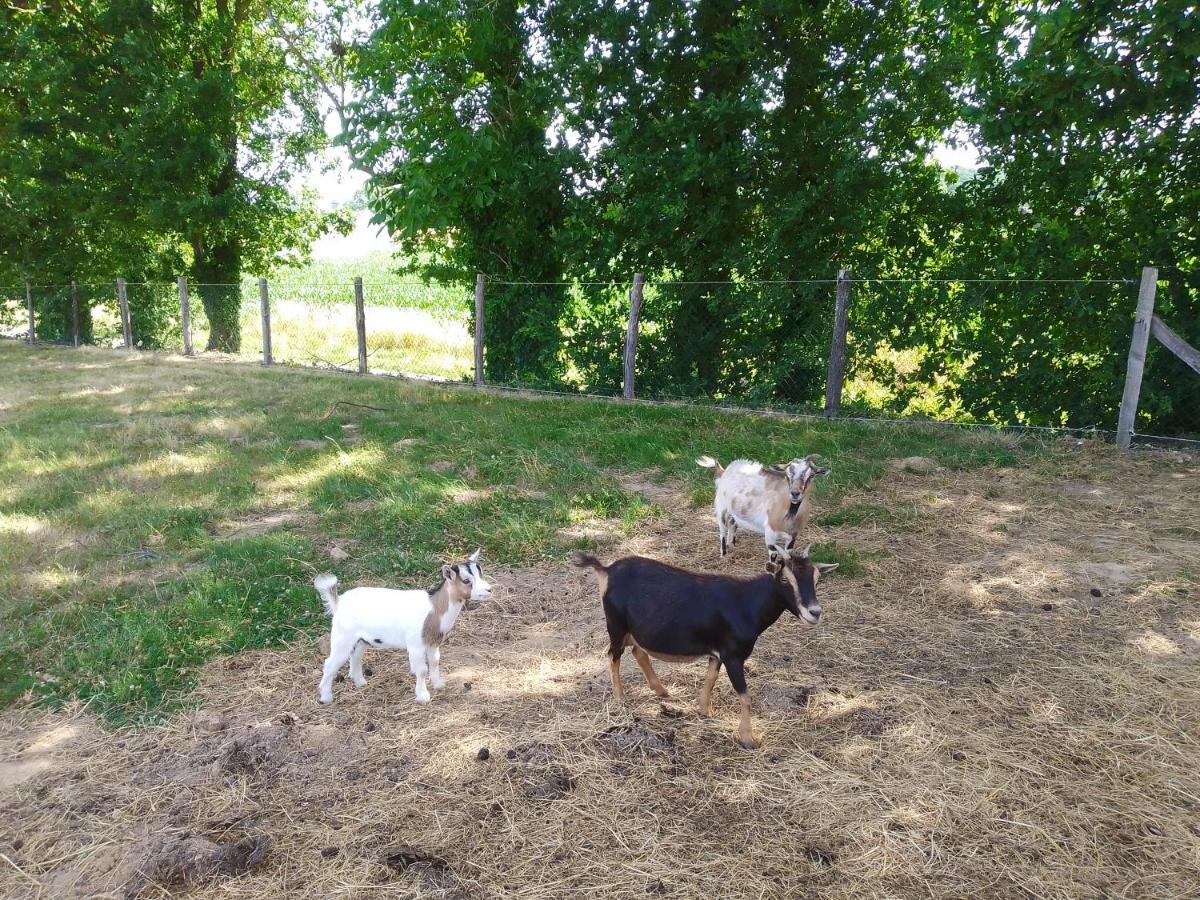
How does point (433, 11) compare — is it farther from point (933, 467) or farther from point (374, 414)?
point (933, 467)

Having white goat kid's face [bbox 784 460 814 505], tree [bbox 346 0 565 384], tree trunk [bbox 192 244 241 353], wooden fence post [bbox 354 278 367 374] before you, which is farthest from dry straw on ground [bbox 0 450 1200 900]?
tree trunk [bbox 192 244 241 353]

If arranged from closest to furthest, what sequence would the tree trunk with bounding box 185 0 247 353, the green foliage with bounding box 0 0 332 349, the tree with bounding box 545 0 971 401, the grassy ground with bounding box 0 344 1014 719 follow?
the grassy ground with bounding box 0 344 1014 719 → the tree with bounding box 545 0 971 401 → the green foliage with bounding box 0 0 332 349 → the tree trunk with bounding box 185 0 247 353

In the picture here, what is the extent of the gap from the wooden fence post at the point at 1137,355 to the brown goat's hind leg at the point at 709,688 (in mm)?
7187

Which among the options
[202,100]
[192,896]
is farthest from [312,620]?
[202,100]

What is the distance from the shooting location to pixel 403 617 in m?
3.92

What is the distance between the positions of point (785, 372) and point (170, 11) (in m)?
19.0

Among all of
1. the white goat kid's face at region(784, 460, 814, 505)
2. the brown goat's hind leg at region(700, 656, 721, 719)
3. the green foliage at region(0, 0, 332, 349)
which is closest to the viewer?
the brown goat's hind leg at region(700, 656, 721, 719)

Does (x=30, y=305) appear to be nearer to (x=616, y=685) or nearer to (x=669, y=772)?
(x=616, y=685)

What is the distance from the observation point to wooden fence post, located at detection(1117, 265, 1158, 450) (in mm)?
8359

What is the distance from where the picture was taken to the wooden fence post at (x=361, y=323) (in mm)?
15367

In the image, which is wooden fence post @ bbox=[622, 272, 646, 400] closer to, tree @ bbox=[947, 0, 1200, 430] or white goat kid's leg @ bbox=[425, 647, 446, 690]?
tree @ bbox=[947, 0, 1200, 430]

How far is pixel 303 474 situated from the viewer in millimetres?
8016

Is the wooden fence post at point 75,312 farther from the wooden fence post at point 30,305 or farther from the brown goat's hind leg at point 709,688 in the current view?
the brown goat's hind leg at point 709,688

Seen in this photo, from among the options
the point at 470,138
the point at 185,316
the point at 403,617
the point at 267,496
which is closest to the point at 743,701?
the point at 403,617
